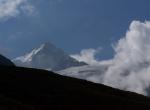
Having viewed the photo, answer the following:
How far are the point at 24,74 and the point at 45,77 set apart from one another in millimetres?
5627

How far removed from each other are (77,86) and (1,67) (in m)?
25.7

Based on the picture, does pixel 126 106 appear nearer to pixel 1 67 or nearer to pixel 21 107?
pixel 21 107

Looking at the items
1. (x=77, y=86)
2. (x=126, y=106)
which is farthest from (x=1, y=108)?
(x=77, y=86)

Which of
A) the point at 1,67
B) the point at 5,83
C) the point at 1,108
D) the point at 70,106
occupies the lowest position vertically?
the point at 1,108

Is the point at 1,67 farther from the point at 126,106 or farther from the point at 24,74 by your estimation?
the point at 126,106

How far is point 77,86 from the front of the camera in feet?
394

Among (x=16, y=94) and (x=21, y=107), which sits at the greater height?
(x=16, y=94)

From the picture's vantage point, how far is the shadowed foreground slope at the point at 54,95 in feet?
319

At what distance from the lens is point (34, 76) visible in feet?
414

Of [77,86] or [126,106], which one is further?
[77,86]

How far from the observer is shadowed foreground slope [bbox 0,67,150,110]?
3826 inches

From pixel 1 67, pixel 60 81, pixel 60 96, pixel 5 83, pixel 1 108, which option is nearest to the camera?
pixel 1 108

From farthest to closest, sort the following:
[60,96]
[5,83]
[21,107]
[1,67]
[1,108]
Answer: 1. [1,67]
2. [5,83]
3. [60,96]
4. [21,107]
5. [1,108]

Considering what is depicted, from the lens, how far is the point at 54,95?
105 meters
